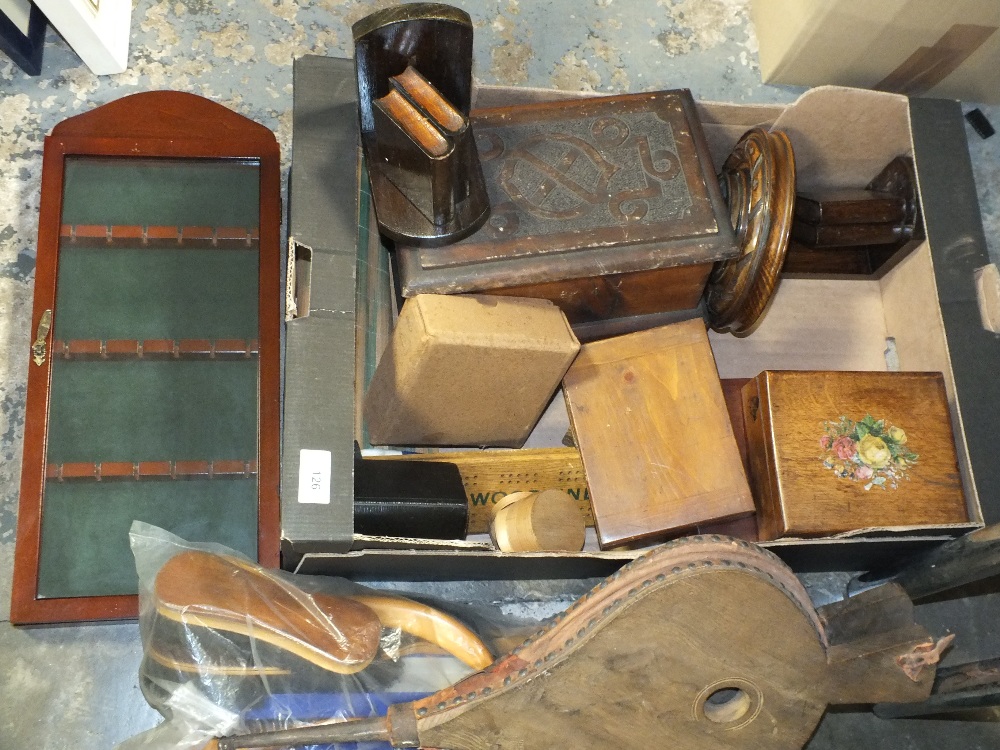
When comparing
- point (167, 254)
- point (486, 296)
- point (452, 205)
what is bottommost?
point (167, 254)

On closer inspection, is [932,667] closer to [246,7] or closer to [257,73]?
[257,73]

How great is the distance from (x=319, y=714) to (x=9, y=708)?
2.20 ft

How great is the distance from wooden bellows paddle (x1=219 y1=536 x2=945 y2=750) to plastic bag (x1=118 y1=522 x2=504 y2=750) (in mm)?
82

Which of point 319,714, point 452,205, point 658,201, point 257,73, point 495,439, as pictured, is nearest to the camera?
point 319,714

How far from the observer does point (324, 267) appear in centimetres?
143

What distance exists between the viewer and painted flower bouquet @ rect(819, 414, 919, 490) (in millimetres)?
1575

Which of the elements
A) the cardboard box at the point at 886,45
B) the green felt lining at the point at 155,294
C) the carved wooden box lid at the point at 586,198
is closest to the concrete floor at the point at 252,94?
the cardboard box at the point at 886,45

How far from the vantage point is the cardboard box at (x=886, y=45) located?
173 cm

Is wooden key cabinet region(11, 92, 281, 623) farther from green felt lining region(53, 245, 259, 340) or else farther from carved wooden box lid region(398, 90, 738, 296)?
carved wooden box lid region(398, 90, 738, 296)

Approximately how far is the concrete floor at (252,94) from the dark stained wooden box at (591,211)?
0.45 meters

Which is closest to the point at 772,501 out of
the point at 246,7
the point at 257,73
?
the point at 257,73

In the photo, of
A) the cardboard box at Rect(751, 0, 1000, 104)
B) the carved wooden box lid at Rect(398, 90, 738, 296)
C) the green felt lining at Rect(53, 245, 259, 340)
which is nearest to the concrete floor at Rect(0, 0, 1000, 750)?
the cardboard box at Rect(751, 0, 1000, 104)

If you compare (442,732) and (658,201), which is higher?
(658,201)

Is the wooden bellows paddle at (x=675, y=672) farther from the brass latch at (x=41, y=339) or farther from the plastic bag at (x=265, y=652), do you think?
the brass latch at (x=41, y=339)
